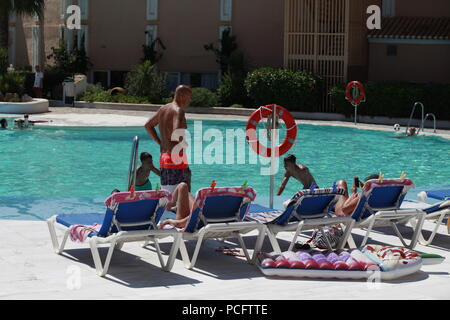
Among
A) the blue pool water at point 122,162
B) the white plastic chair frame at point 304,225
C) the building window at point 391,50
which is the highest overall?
the building window at point 391,50

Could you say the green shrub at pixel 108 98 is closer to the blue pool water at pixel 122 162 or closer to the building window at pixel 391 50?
the blue pool water at pixel 122 162

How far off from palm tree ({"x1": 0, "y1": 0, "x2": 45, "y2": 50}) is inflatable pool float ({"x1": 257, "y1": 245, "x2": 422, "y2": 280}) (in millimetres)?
26707

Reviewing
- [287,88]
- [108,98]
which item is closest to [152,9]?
[108,98]

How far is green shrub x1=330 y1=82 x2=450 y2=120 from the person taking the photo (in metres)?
27.5

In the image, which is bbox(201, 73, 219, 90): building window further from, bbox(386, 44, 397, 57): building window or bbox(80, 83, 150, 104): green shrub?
bbox(386, 44, 397, 57): building window

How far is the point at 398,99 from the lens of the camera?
27.9m

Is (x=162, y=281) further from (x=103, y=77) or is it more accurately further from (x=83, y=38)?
(x=103, y=77)

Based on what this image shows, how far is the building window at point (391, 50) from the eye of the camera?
100 ft

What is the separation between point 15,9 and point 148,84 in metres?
5.91

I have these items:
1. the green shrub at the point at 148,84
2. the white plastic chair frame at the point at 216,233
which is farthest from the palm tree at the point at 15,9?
the white plastic chair frame at the point at 216,233

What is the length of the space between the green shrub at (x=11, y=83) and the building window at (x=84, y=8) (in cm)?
728

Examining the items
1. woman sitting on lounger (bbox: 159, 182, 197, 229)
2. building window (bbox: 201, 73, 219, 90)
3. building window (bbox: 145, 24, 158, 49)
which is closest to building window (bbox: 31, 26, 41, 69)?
building window (bbox: 145, 24, 158, 49)
